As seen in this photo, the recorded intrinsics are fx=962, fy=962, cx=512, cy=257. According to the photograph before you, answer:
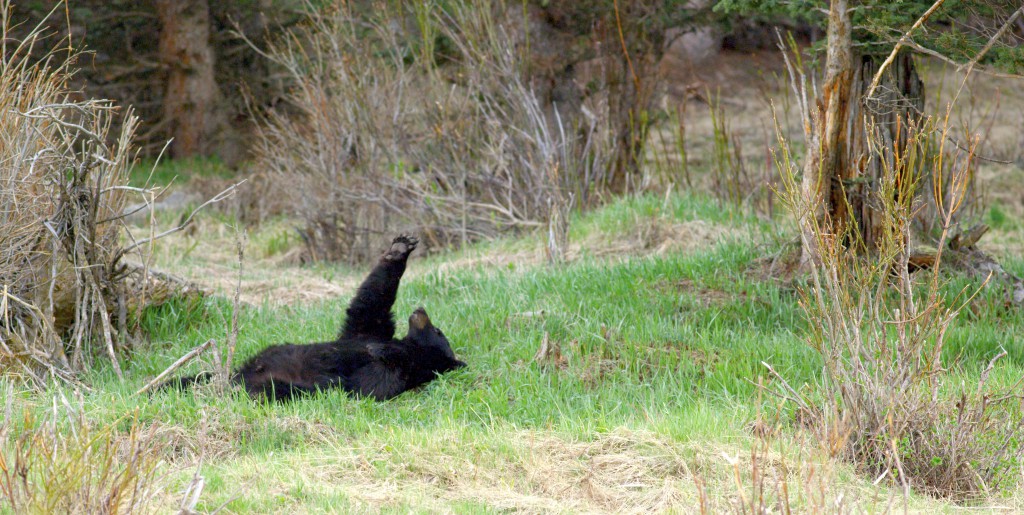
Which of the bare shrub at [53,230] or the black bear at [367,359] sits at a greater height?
the bare shrub at [53,230]

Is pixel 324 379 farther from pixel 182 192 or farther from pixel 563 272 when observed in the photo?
pixel 182 192

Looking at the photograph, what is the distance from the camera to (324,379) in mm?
5430

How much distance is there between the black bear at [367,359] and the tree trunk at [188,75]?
12.0 meters

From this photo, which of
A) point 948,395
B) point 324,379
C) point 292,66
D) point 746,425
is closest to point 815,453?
point 746,425

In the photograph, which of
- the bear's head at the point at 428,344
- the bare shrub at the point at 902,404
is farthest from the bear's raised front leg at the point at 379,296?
the bare shrub at the point at 902,404

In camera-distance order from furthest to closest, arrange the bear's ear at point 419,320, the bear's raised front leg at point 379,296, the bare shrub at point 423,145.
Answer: the bare shrub at point 423,145 → the bear's raised front leg at point 379,296 → the bear's ear at point 419,320

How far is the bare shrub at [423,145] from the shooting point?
1055cm

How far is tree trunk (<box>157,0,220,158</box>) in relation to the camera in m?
16.2

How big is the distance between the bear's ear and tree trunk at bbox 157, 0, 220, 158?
12366 mm

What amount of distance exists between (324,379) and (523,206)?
5436mm

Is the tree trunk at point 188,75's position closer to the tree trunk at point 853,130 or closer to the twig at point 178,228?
the twig at point 178,228

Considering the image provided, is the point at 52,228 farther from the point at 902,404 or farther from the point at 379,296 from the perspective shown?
the point at 902,404

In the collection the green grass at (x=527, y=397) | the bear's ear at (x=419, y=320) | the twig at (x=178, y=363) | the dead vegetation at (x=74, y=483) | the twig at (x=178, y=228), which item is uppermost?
the twig at (x=178, y=228)

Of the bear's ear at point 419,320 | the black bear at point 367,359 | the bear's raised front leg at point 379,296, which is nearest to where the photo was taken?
the black bear at point 367,359
